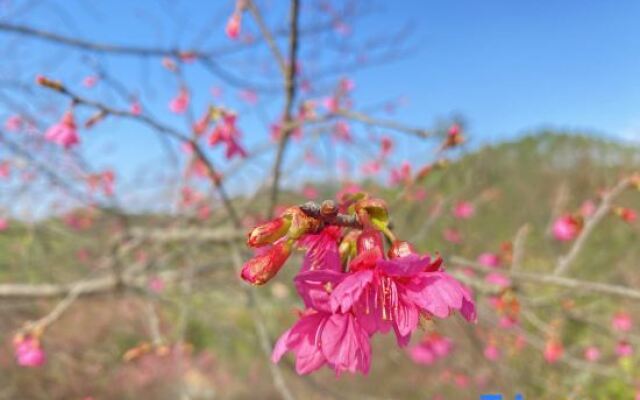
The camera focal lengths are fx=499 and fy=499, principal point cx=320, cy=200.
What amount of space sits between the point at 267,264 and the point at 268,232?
47 millimetres

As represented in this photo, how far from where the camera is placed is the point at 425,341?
3.72 meters

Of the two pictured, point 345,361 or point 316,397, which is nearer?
point 345,361

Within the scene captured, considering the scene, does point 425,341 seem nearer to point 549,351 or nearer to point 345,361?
point 549,351

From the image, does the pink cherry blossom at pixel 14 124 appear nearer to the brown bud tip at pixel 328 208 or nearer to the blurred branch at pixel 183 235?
the blurred branch at pixel 183 235

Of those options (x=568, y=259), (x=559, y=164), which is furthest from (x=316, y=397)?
(x=559, y=164)

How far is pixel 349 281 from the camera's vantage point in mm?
670

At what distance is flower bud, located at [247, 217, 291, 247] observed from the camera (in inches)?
26.8

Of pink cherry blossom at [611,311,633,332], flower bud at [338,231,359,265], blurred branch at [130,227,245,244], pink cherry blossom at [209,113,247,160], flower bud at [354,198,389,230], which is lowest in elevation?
pink cherry blossom at [611,311,633,332]

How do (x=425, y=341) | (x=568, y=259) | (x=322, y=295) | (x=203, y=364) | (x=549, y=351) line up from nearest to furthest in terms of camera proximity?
(x=322, y=295) < (x=568, y=259) < (x=549, y=351) < (x=425, y=341) < (x=203, y=364)

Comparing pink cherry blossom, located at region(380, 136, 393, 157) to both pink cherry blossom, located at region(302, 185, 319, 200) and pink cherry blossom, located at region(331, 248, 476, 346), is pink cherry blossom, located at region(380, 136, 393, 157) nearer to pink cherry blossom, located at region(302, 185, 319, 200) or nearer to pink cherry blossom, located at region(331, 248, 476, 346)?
pink cherry blossom, located at region(302, 185, 319, 200)

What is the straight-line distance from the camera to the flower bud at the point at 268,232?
681mm

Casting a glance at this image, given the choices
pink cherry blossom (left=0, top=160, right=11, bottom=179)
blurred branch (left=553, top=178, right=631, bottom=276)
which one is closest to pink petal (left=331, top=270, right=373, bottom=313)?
blurred branch (left=553, top=178, right=631, bottom=276)

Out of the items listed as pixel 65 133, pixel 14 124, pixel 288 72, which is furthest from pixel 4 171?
pixel 288 72

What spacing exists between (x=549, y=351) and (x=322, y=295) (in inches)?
85.1
